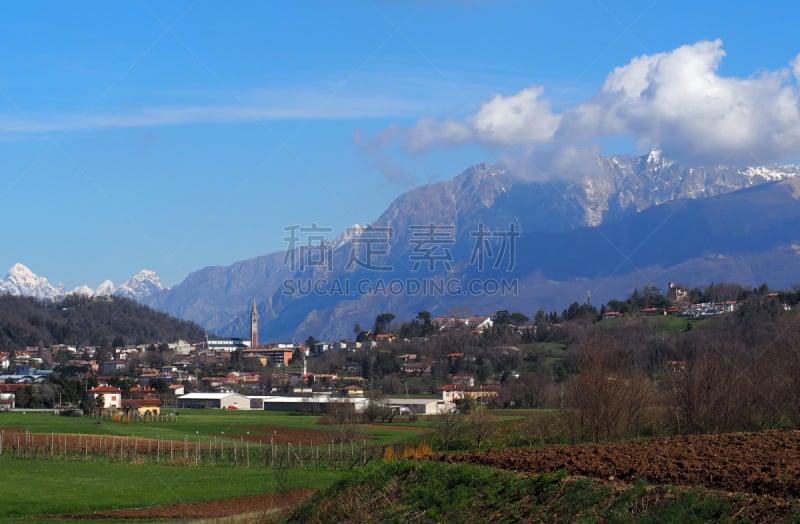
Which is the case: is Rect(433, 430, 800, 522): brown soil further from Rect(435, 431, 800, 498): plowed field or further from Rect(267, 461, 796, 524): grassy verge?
Rect(267, 461, 796, 524): grassy verge

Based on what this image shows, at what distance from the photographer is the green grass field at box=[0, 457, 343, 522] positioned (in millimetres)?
31938

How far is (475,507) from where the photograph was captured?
2044cm

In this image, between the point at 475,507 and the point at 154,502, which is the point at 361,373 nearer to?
the point at 154,502

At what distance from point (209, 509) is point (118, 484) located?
845 cm

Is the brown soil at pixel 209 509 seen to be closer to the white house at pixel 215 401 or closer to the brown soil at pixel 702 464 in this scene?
the brown soil at pixel 702 464

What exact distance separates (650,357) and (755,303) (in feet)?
144

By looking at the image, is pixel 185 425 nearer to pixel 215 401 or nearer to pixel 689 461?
pixel 215 401

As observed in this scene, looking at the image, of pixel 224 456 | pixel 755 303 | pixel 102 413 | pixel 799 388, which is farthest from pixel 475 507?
pixel 755 303

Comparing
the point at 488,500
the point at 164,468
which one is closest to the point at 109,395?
the point at 164,468

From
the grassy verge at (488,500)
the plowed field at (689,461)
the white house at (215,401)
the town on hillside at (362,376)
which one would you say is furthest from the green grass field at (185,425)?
the grassy verge at (488,500)

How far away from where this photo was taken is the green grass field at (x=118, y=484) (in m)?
31.9

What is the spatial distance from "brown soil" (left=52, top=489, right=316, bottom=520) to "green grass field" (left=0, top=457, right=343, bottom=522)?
625 millimetres

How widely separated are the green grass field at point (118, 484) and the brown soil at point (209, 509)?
24.6 inches

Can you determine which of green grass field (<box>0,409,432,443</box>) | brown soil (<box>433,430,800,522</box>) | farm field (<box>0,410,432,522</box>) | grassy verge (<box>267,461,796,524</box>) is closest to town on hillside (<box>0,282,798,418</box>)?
green grass field (<box>0,409,432,443</box>)
